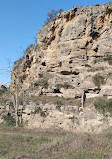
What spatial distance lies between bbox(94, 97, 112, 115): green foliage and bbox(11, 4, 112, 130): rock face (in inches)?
20.7

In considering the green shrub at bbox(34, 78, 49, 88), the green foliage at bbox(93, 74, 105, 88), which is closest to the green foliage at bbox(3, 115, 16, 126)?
the green shrub at bbox(34, 78, 49, 88)

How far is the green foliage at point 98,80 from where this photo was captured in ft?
57.1

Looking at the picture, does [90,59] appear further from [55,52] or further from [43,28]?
[43,28]

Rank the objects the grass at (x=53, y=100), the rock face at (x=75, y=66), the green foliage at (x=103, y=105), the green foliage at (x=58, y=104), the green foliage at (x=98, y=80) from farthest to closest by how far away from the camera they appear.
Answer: the green foliage at (x=98, y=80)
the grass at (x=53, y=100)
the green foliage at (x=58, y=104)
the rock face at (x=75, y=66)
the green foliage at (x=103, y=105)

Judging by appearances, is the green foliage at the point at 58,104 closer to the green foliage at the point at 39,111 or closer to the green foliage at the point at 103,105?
the green foliage at the point at 39,111

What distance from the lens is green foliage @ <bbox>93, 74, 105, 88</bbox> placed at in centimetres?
1739

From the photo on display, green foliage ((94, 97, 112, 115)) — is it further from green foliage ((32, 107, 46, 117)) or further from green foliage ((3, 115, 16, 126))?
green foliage ((3, 115, 16, 126))

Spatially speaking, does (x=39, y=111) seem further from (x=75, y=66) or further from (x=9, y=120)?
(x=75, y=66)

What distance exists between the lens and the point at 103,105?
590 inches

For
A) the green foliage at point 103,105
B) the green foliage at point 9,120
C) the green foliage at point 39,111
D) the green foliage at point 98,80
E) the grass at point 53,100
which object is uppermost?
the green foliage at point 98,80

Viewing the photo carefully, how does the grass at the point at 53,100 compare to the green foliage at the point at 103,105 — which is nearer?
the green foliage at the point at 103,105

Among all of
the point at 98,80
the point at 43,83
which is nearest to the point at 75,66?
the point at 98,80

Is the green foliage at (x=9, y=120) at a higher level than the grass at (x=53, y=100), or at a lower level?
lower

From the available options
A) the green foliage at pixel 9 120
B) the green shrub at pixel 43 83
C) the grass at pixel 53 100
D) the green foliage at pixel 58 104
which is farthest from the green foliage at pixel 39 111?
the green shrub at pixel 43 83
